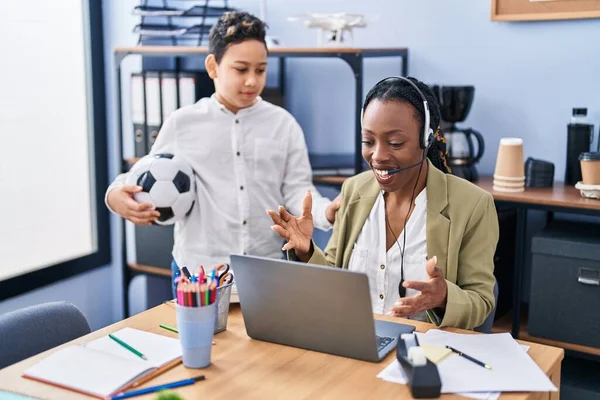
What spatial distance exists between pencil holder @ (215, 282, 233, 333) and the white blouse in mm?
378

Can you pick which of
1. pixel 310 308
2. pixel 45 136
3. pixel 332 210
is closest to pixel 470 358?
pixel 310 308

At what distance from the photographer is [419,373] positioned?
1295mm

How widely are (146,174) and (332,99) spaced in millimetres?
1079

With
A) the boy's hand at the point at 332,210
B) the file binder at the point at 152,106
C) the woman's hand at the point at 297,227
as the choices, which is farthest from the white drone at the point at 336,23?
the woman's hand at the point at 297,227

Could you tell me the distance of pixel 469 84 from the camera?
2.89 meters

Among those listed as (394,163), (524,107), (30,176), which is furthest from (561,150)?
(30,176)

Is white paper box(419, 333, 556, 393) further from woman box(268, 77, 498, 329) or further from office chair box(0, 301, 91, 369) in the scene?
office chair box(0, 301, 91, 369)

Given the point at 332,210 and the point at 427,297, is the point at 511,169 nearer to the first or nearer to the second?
the point at 332,210

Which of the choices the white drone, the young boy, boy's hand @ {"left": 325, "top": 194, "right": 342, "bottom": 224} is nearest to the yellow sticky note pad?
boy's hand @ {"left": 325, "top": 194, "right": 342, "bottom": 224}

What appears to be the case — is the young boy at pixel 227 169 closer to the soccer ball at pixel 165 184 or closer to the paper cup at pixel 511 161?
the soccer ball at pixel 165 184

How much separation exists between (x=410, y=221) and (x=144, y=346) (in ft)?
2.33

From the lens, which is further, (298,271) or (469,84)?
(469,84)

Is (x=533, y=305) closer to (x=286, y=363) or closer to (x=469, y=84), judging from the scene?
(x=469, y=84)

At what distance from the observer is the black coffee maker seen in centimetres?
268
